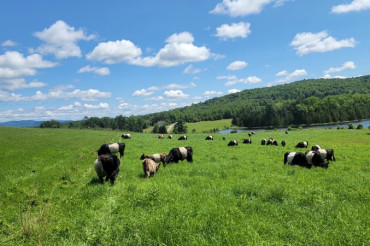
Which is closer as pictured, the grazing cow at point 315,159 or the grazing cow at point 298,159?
the grazing cow at point 315,159

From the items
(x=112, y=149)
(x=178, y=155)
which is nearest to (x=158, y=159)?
(x=178, y=155)

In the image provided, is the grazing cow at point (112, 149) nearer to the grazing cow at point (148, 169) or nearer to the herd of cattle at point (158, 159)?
the herd of cattle at point (158, 159)

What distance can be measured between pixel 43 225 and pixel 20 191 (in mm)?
5432

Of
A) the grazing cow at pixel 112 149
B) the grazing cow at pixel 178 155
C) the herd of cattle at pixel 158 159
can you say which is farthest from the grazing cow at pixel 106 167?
the grazing cow at pixel 112 149

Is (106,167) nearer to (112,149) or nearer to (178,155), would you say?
(178,155)

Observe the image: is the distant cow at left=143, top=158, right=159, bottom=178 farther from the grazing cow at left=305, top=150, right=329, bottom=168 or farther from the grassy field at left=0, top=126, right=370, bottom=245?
the grazing cow at left=305, top=150, right=329, bottom=168

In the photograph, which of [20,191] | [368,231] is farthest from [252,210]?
[20,191]

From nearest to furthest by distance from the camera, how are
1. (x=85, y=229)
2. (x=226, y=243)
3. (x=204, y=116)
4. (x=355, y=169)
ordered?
(x=226, y=243) < (x=85, y=229) < (x=355, y=169) < (x=204, y=116)

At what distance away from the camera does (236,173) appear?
12055 millimetres

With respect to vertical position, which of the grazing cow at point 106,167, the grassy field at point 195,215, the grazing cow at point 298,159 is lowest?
the grazing cow at point 298,159

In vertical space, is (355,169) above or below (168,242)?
below

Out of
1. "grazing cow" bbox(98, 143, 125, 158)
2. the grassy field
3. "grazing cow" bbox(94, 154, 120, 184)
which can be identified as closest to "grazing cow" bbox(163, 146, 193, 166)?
"grazing cow" bbox(94, 154, 120, 184)

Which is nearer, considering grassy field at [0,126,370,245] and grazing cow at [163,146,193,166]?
grassy field at [0,126,370,245]

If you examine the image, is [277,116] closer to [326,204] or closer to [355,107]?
[355,107]
